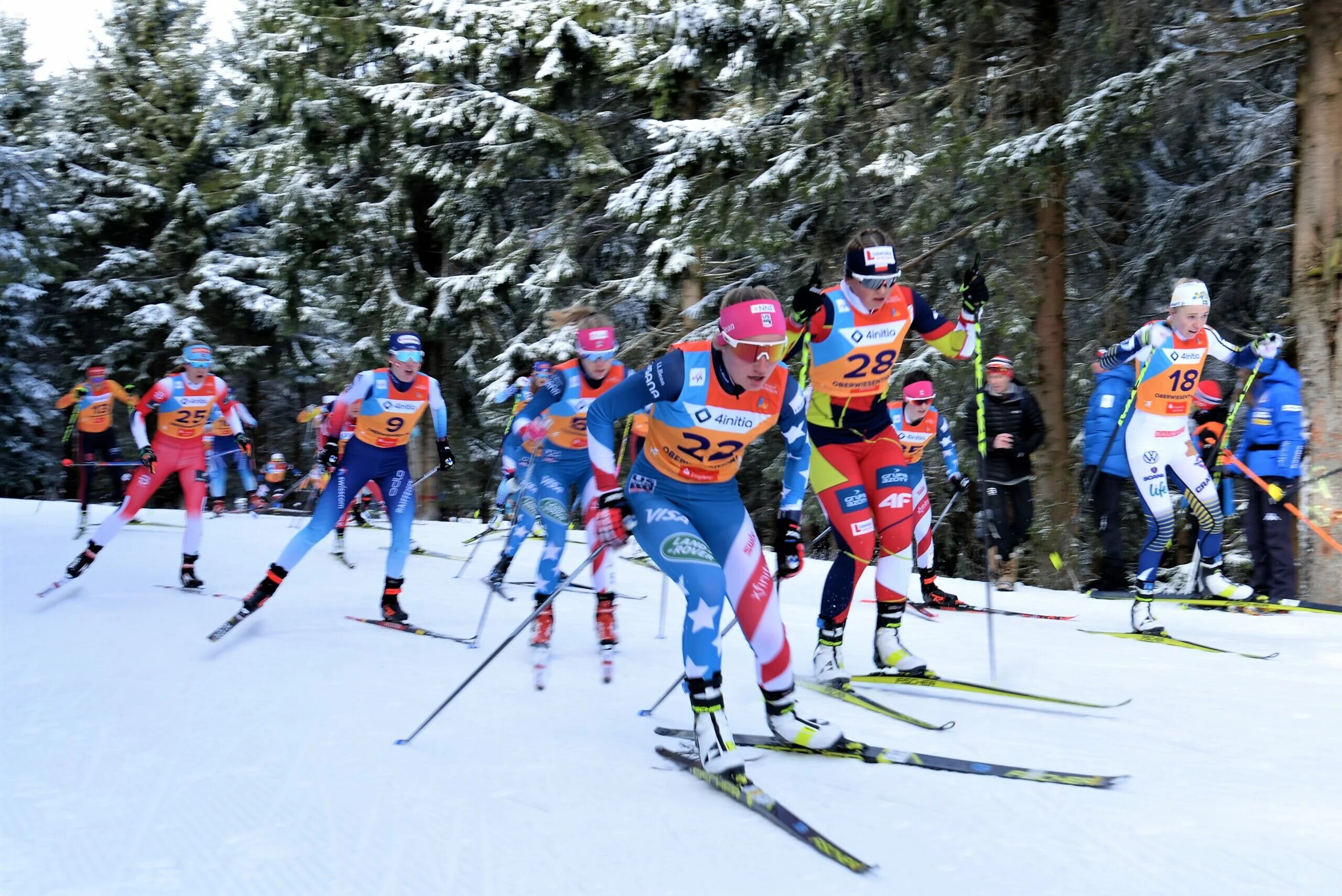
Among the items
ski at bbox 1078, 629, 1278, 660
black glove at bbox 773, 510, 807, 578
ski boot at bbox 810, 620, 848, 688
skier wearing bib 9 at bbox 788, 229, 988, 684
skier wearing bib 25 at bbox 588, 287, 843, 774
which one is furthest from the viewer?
ski at bbox 1078, 629, 1278, 660

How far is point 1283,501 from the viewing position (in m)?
8.29

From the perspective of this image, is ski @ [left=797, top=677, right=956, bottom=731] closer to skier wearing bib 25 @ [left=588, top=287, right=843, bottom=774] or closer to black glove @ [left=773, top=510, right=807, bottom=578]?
skier wearing bib 25 @ [left=588, top=287, right=843, bottom=774]

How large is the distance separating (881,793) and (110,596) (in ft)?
26.3

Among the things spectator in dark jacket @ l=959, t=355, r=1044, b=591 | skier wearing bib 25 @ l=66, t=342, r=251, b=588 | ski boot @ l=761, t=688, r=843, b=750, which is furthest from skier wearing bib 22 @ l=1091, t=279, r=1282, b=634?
skier wearing bib 25 @ l=66, t=342, r=251, b=588

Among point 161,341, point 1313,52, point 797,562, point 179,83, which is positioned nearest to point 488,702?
point 797,562

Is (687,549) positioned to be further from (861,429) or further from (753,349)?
(861,429)

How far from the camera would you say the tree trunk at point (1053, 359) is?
1149 centimetres

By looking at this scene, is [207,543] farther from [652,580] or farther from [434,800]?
[434,800]

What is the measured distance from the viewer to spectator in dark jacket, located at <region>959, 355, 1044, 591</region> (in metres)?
9.70

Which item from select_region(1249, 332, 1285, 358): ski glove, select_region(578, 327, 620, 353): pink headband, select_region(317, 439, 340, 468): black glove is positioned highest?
select_region(1249, 332, 1285, 358): ski glove

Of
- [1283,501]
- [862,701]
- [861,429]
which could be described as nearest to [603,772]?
[862,701]

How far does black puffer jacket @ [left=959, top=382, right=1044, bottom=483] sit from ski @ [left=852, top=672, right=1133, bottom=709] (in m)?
4.14

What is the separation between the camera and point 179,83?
28703 mm

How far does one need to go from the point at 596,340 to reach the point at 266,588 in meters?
3.12
